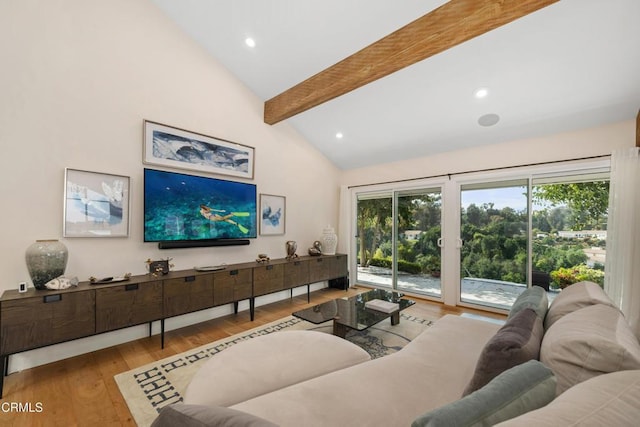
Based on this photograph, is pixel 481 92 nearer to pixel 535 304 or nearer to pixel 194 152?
pixel 535 304

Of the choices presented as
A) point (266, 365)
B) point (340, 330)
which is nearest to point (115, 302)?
point (266, 365)

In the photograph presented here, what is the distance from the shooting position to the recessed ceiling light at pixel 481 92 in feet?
9.91

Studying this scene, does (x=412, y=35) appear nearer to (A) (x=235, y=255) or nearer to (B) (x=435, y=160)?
(B) (x=435, y=160)

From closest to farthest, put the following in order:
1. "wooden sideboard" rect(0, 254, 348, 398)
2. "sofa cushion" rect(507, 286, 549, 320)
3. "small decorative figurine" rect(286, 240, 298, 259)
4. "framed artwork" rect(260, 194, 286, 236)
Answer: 1. "sofa cushion" rect(507, 286, 549, 320)
2. "wooden sideboard" rect(0, 254, 348, 398)
3. "framed artwork" rect(260, 194, 286, 236)
4. "small decorative figurine" rect(286, 240, 298, 259)

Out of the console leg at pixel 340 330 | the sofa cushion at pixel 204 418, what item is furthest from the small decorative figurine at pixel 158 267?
the sofa cushion at pixel 204 418

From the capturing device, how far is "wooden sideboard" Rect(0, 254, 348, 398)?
75.7 inches

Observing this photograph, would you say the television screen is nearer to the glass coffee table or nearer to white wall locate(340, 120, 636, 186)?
the glass coffee table

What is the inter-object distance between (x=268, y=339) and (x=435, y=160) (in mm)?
3777

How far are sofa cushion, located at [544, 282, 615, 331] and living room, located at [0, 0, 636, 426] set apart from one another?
250cm

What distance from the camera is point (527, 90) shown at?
9.52 ft

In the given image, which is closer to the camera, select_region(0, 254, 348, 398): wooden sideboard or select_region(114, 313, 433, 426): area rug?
select_region(114, 313, 433, 426): area rug

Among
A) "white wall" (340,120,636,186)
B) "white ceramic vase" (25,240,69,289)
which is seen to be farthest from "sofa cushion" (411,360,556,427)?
"white wall" (340,120,636,186)

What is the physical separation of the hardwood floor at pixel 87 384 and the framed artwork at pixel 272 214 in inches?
56.0

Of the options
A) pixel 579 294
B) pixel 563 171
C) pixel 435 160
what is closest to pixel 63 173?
pixel 579 294
